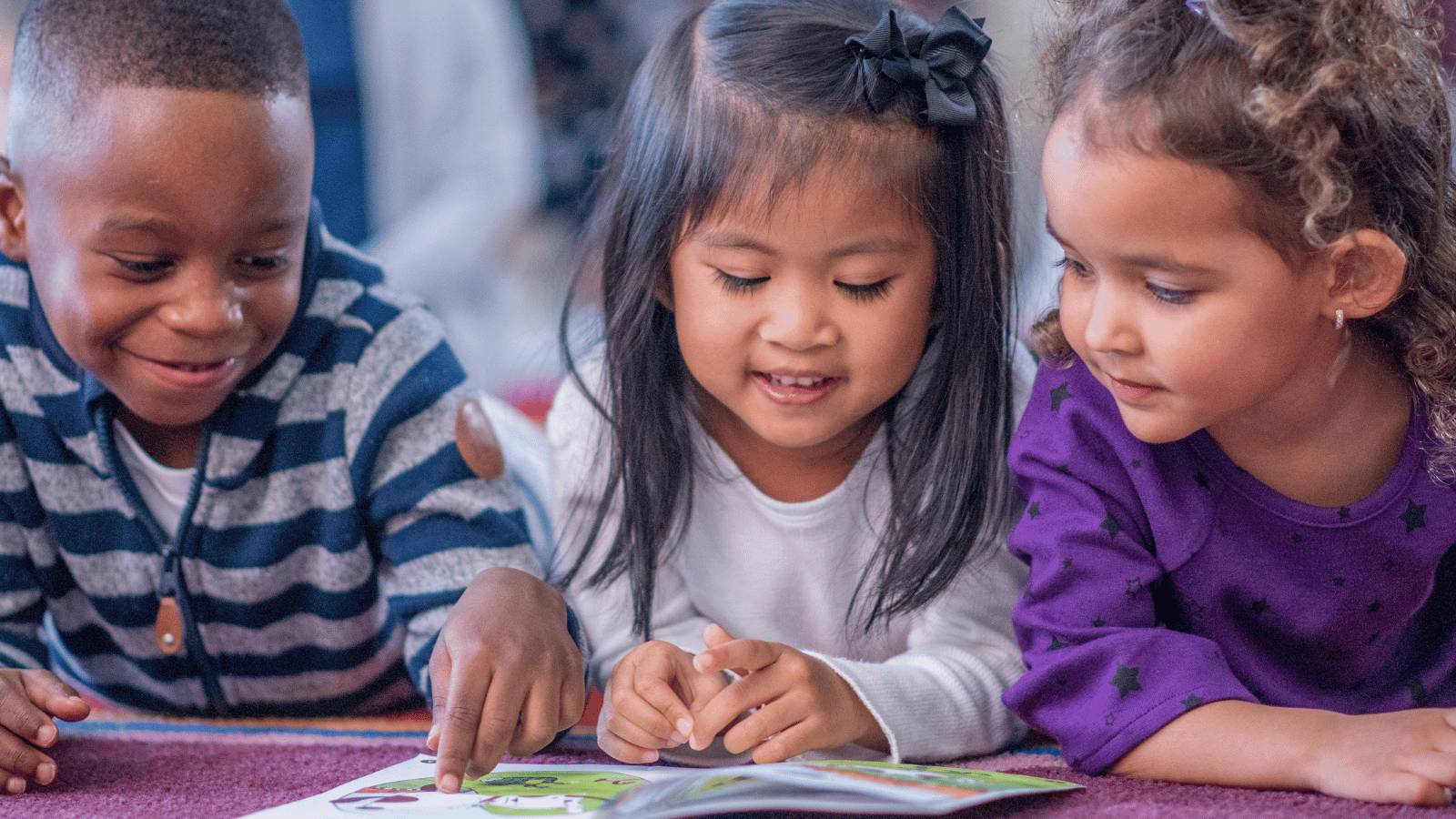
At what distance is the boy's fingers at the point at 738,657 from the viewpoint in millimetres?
877

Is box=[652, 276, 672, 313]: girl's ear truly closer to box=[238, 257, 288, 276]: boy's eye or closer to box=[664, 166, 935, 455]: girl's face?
box=[664, 166, 935, 455]: girl's face

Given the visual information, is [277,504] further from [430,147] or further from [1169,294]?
[430,147]

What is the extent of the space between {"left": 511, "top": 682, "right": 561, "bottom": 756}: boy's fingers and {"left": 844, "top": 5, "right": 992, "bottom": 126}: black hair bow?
445 millimetres

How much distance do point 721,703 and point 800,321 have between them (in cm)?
27

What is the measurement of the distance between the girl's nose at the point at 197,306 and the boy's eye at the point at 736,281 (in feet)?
1.12

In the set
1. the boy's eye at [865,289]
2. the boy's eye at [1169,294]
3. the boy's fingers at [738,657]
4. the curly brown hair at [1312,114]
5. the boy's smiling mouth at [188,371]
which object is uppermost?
the curly brown hair at [1312,114]

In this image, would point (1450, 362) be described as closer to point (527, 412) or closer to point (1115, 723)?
point (1115, 723)

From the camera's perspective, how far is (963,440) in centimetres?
110

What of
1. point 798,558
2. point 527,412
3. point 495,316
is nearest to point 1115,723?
point 798,558

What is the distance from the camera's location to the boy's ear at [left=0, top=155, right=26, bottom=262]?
1104 millimetres

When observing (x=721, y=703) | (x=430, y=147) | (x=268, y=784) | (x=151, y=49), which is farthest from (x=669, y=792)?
(x=430, y=147)

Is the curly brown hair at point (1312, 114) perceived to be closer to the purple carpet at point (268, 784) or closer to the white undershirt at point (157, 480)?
the purple carpet at point (268, 784)

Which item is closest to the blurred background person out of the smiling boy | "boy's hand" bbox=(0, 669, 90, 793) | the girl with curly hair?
the smiling boy

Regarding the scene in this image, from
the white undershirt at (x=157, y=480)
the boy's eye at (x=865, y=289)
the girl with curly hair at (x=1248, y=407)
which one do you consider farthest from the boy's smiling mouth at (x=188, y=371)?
the girl with curly hair at (x=1248, y=407)
